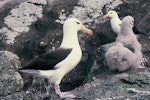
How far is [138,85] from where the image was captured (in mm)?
8164

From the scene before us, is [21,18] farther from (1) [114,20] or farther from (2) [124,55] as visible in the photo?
(2) [124,55]

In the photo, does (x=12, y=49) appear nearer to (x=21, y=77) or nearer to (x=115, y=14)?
(x=21, y=77)

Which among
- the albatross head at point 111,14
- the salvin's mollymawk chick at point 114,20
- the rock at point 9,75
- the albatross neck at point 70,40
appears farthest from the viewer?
the albatross head at point 111,14

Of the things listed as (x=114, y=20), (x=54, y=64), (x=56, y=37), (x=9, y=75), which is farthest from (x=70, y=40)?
(x=114, y=20)

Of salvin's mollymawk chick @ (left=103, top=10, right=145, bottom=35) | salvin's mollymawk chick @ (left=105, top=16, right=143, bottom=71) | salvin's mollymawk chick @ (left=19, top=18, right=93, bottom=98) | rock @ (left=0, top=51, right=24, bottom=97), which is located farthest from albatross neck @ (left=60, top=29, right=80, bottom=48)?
salvin's mollymawk chick @ (left=103, top=10, right=145, bottom=35)

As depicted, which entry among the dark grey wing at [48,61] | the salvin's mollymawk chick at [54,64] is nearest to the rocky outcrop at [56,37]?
the salvin's mollymawk chick at [54,64]

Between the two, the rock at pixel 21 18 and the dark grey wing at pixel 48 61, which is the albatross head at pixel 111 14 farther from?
the dark grey wing at pixel 48 61

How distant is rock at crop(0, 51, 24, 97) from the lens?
31.1 feet

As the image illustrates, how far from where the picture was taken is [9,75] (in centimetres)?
962

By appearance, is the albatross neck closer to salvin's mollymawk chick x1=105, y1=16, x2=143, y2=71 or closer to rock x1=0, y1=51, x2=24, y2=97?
salvin's mollymawk chick x1=105, y1=16, x2=143, y2=71

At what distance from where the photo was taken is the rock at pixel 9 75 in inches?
373

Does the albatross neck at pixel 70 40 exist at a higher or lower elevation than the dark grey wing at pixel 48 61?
higher

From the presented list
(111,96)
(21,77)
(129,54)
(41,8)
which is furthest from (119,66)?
(41,8)

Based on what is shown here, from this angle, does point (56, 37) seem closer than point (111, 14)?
Yes
